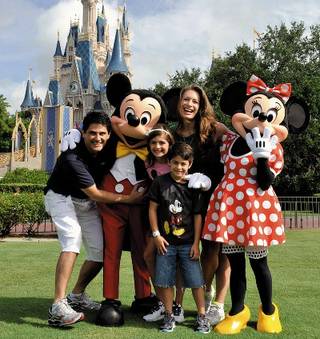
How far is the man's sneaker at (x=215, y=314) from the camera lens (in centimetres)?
385

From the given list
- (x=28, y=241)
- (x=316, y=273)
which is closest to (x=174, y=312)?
(x=316, y=273)

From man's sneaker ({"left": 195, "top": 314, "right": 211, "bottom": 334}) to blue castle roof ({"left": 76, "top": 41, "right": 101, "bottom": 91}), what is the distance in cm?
5351

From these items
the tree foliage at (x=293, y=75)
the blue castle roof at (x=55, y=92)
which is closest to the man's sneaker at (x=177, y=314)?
the tree foliage at (x=293, y=75)

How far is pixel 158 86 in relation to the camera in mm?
26906

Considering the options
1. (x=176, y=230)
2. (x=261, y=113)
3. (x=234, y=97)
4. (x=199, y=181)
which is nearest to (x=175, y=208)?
(x=176, y=230)

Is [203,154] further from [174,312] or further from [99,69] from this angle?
[99,69]

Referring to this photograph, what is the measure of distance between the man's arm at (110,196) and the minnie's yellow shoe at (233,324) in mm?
1181

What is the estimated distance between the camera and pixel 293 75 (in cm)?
2136

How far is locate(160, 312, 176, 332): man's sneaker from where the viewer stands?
11.8 ft

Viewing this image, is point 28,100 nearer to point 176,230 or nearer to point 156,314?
point 156,314

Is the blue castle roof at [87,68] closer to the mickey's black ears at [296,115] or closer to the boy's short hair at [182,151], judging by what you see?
the mickey's black ears at [296,115]

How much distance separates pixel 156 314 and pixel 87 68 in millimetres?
54453

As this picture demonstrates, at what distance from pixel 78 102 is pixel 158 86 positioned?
30.9 m

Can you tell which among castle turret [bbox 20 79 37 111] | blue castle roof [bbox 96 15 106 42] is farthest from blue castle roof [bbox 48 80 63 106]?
blue castle roof [bbox 96 15 106 42]
